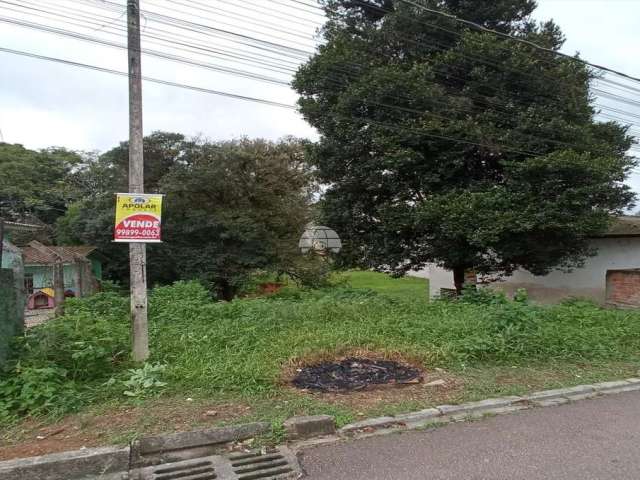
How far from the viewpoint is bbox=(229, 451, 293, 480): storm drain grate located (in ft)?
10.2

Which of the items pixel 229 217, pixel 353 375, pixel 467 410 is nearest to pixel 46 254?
pixel 229 217

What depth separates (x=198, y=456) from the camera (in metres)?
3.35

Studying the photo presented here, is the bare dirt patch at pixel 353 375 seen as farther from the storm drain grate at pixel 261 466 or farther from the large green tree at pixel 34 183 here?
the large green tree at pixel 34 183

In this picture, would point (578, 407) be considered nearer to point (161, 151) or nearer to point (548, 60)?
point (548, 60)

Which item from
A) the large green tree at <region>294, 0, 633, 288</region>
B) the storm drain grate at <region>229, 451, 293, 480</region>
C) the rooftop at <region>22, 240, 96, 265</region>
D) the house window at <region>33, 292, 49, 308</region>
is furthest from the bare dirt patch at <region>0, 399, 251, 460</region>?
the house window at <region>33, 292, 49, 308</region>

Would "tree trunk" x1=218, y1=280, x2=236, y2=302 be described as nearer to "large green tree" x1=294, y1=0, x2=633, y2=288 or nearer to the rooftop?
the rooftop

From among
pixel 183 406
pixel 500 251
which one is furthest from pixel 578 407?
pixel 500 251

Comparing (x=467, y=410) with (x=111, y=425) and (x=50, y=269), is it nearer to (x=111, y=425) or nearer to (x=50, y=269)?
(x=111, y=425)

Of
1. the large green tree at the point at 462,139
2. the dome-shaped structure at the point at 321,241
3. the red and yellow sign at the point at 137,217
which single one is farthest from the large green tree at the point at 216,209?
the red and yellow sign at the point at 137,217

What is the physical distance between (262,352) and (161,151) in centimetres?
1452

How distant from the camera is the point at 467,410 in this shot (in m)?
4.16

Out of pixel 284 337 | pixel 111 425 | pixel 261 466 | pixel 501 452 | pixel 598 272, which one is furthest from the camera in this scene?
pixel 598 272

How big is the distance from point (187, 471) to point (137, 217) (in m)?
2.86

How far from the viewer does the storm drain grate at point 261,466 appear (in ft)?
10.2
